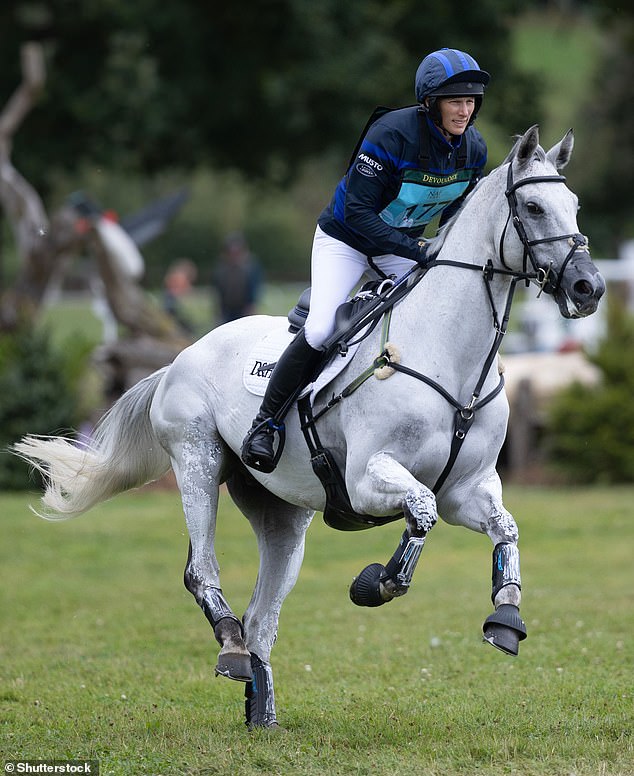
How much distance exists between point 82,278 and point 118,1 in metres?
28.0

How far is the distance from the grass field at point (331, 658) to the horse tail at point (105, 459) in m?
1.20

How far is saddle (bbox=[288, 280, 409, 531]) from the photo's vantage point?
602 cm

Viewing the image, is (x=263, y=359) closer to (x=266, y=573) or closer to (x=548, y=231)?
(x=266, y=573)

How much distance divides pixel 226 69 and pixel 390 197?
77.0 ft

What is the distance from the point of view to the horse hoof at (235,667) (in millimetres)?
5945

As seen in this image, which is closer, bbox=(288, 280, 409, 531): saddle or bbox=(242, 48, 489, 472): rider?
bbox=(242, 48, 489, 472): rider

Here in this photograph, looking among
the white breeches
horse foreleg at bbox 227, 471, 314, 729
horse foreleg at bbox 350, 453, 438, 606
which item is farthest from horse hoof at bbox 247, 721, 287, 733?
the white breeches

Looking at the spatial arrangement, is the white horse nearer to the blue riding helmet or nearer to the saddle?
the saddle

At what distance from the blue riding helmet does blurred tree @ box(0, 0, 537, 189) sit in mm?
21214

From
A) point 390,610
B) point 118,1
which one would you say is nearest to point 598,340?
point 390,610

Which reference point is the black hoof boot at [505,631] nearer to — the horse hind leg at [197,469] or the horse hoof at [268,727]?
the horse hoof at [268,727]

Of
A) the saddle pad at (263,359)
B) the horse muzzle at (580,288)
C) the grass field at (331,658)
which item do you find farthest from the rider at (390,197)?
the grass field at (331,658)

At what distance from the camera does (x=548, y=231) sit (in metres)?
5.41

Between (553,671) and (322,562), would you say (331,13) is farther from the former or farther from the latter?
(553,671)
